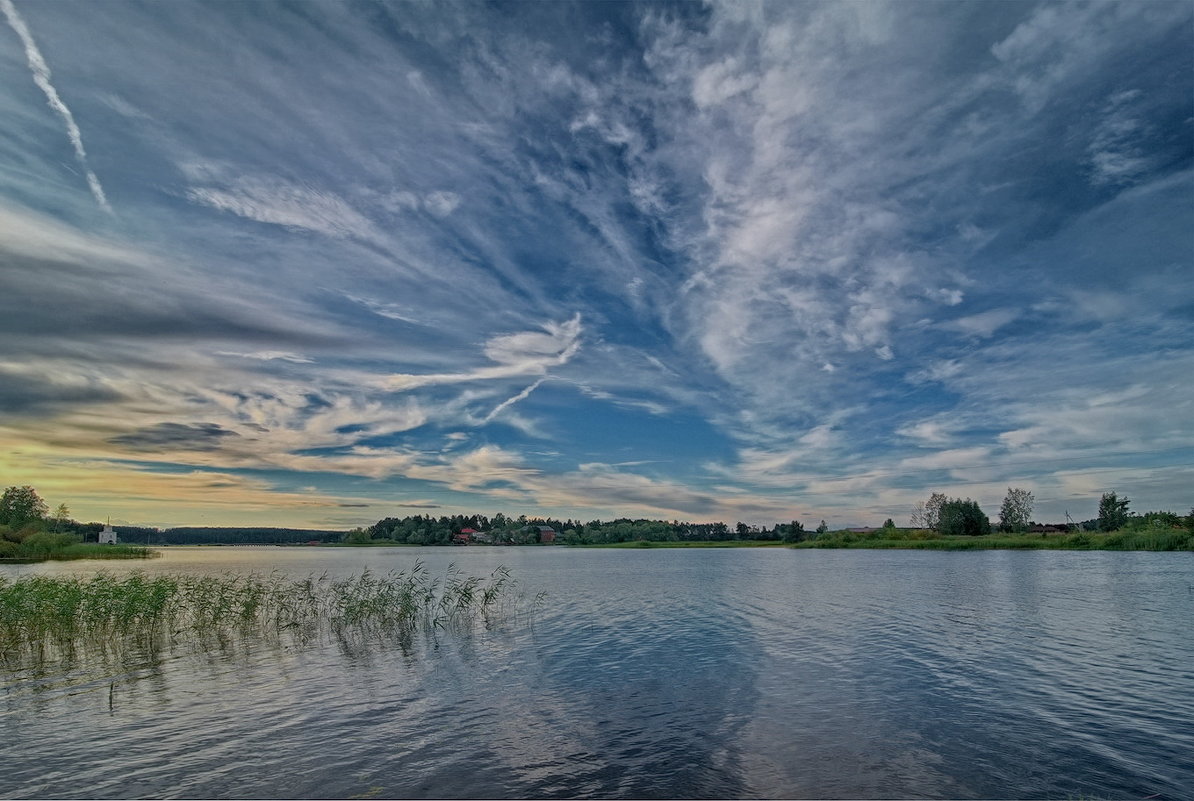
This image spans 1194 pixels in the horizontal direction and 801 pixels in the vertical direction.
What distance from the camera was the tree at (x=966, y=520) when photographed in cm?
18838

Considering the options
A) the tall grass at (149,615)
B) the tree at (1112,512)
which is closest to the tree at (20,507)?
the tall grass at (149,615)

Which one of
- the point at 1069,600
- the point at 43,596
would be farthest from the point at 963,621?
the point at 43,596

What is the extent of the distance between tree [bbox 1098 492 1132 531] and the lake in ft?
606

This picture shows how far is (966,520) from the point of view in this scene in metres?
189

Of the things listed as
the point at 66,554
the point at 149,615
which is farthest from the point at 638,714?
the point at 66,554

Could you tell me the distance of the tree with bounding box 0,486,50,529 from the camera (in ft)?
503

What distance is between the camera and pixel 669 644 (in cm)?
3534

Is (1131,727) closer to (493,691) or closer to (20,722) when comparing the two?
(493,691)

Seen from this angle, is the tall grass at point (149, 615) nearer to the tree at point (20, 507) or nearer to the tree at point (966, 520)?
the tree at point (20, 507)

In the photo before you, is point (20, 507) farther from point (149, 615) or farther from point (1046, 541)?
point (1046, 541)

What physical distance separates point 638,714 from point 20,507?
206 meters

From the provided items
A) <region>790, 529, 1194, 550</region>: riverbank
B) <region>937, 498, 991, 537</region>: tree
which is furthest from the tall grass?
<region>937, 498, 991, 537</region>: tree

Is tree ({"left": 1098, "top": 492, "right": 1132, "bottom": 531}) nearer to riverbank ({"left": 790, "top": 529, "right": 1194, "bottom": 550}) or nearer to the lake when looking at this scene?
riverbank ({"left": 790, "top": 529, "right": 1194, "bottom": 550})

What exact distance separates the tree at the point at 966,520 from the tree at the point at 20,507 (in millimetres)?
253274
